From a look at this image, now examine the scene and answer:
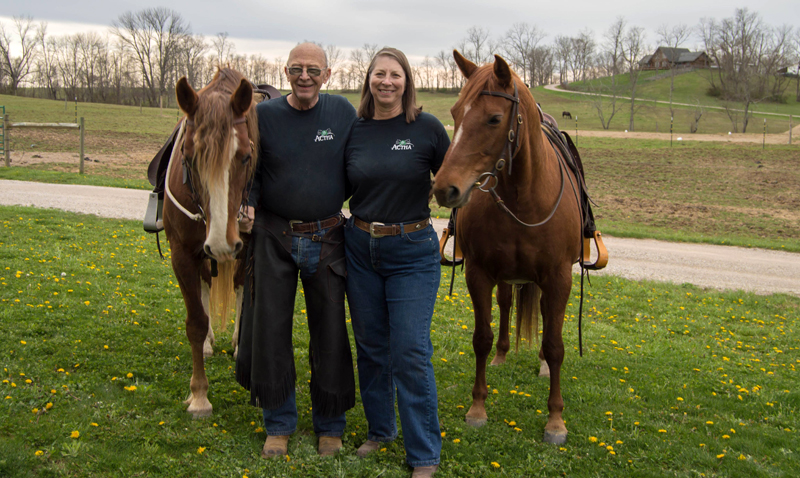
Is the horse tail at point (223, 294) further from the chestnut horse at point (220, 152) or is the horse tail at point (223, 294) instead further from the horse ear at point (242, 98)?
the horse ear at point (242, 98)

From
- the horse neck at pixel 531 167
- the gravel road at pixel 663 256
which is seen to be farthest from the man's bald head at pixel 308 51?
the gravel road at pixel 663 256

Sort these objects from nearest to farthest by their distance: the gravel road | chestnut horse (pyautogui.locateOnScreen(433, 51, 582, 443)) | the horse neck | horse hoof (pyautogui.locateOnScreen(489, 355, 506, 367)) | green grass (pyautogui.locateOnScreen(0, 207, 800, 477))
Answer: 1. chestnut horse (pyautogui.locateOnScreen(433, 51, 582, 443))
2. green grass (pyautogui.locateOnScreen(0, 207, 800, 477))
3. the horse neck
4. horse hoof (pyautogui.locateOnScreen(489, 355, 506, 367))
5. the gravel road

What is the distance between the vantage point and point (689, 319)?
6.90 meters

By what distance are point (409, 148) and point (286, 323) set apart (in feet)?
4.15

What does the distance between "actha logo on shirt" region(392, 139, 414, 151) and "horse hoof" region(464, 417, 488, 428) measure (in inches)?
82.9

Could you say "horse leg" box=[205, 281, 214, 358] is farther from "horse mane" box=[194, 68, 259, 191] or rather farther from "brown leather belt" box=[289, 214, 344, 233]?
"horse mane" box=[194, 68, 259, 191]

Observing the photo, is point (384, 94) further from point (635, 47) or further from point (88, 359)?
point (635, 47)

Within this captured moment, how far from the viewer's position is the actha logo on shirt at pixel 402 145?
3.03 m

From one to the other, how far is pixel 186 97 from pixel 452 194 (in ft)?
4.81

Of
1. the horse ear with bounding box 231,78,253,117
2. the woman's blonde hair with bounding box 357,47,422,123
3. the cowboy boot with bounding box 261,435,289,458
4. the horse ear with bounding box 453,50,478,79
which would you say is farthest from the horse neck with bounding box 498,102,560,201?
the cowboy boot with bounding box 261,435,289,458

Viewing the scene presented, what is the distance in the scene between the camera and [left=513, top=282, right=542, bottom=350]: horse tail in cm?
483

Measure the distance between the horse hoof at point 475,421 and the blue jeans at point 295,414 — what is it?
3.30 ft

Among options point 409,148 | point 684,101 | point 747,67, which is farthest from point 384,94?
point 684,101

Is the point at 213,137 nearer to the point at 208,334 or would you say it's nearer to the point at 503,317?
the point at 208,334
